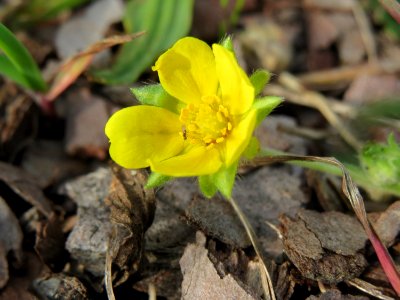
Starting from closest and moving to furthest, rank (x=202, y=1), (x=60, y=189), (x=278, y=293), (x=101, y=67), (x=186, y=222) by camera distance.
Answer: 1. (x=278, y=293)
2. (x=186, y=222)
3. (x=60, y=189)
4. (x=101, y=67)
5. (x=202, y=1)

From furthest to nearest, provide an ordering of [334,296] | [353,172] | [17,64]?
[17,64] < [353,172] < [334,296]

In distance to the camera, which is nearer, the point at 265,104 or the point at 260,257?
the point at 265,104

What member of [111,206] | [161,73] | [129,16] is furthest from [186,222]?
[129,16]

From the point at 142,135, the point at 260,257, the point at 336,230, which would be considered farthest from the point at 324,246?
the point at 142,135

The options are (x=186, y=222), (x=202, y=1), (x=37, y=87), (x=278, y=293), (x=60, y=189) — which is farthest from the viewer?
(x=202, y=1)

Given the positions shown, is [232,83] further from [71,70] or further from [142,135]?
[71,70]

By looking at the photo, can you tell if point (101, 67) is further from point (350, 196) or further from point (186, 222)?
point (350, 196)

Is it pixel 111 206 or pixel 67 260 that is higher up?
pixel 111 206

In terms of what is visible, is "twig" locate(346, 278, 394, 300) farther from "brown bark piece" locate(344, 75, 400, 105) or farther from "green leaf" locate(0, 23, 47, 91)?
"green leaf" locate(0, 23, 47, 91)
